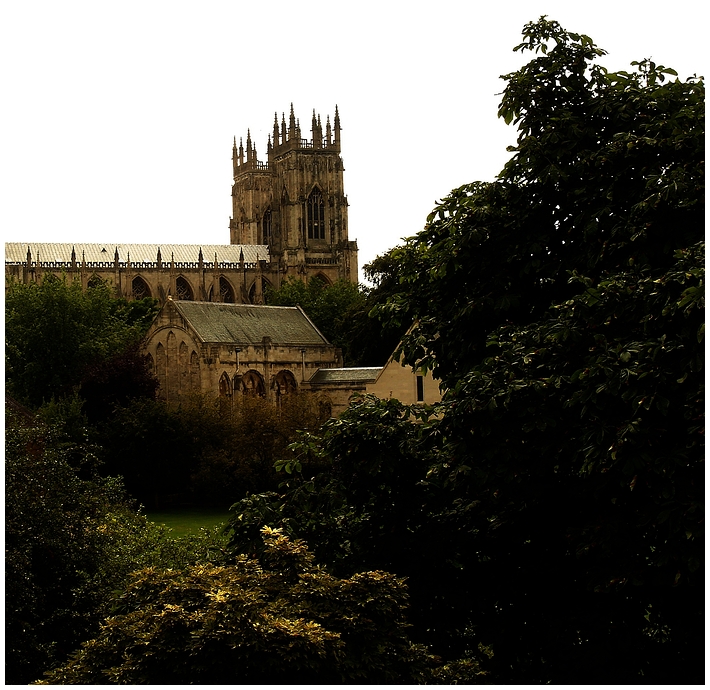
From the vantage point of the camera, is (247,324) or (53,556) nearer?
(53,556)

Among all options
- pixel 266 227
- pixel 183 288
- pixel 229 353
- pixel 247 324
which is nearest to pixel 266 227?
pixel 266 227

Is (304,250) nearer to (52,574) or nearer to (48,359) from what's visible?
(48,359)

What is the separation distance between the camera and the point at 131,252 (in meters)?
118

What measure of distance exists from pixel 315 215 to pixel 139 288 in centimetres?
2083

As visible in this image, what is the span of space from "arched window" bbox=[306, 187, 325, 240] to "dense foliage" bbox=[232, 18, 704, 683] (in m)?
105

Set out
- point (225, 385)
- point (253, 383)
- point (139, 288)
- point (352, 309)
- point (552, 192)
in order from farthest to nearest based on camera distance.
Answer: point (139, 288)
point (352, 309)
point (253, 383)
point (225, 385)
point (552, 192)

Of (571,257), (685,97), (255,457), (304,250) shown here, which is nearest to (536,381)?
(571,257)

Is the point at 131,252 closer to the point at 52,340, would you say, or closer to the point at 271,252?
the point at 271,252

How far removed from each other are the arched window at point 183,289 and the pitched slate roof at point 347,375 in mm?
53566

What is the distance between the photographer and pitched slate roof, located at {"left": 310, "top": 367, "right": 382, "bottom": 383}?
191ft

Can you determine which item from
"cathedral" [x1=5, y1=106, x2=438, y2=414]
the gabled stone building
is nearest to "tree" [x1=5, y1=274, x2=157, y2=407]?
the gabled stone building

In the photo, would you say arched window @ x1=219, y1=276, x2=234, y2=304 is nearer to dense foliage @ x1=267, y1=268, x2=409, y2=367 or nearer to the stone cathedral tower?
the stone cathedral tower

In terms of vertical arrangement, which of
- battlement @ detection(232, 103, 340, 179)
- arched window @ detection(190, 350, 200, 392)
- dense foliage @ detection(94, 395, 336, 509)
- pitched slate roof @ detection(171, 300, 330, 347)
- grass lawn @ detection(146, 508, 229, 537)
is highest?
battlement @ detection(232, 103, 340, 179)

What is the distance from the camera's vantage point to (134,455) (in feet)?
135
